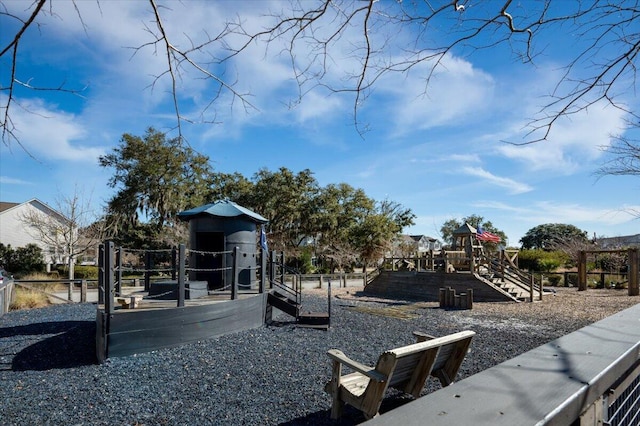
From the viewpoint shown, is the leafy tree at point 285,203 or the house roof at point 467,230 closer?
the house roof at point 467,230

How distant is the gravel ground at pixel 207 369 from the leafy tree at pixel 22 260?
21.9 meters

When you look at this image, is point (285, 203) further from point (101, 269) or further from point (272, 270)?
point (101, 269)

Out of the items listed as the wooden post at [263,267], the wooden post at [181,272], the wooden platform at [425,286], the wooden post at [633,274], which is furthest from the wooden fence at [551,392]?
the wooden post at [633,274]

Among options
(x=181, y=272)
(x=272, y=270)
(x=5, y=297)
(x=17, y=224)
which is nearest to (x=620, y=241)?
(x=272, y=270)

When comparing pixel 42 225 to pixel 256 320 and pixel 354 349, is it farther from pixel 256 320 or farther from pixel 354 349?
pixel 354 349

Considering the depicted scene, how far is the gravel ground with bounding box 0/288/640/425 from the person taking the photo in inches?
201

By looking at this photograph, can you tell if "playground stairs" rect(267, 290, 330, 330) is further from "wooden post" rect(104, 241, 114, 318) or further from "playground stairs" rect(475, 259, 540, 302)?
Result: "playground stairs" rect(475, 259, 540, 302)

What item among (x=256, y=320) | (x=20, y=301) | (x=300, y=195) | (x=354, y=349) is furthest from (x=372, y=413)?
(x=300, y=195)

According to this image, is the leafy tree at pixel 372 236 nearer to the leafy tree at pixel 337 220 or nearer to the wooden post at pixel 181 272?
the leafy tree at pixel 337 220

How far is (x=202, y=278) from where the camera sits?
11.7 metres

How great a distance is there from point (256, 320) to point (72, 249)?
19598 mm

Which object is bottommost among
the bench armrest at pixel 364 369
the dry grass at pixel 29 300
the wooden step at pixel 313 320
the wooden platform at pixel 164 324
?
the dry grass at pixel 29 300

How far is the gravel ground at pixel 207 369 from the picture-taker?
5.11 m

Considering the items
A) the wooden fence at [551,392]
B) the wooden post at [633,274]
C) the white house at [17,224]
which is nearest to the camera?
the wooden fence at [551,392]
